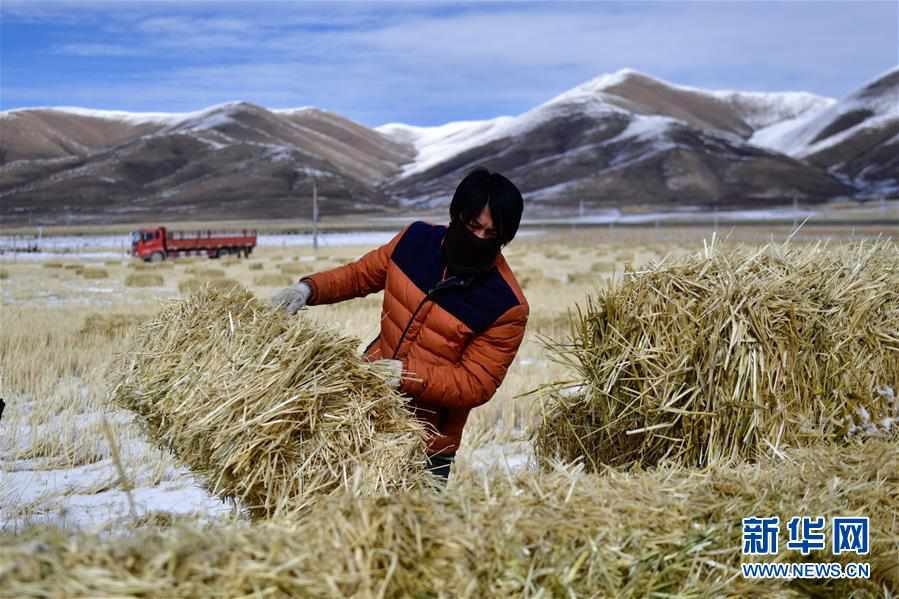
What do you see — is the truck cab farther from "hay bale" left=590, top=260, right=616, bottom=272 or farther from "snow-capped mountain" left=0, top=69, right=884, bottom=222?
"snow-capped mountain" left=0, top=69, right=884, bottom=222

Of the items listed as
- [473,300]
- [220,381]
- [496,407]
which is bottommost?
[496,407]

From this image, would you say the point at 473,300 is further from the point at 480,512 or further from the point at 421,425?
the point at 480,512

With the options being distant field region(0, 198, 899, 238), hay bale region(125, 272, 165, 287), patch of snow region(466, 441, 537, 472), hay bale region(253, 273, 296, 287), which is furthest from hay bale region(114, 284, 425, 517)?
distant field region(0, 198, 899, 238)

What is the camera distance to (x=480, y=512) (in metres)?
2.54

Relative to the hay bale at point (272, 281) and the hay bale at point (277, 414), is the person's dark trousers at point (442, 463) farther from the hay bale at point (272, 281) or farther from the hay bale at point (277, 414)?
the hay bale at point (272, 281)

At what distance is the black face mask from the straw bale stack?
1194mm

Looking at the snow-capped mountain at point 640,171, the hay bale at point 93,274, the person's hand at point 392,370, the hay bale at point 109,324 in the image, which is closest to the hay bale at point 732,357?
the person's hand at point 392,370

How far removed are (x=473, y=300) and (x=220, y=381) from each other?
1164 millimetres

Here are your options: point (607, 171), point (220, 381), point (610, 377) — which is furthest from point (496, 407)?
point (607, 171)

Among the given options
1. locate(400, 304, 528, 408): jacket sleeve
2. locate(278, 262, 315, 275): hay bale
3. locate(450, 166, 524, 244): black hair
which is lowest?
locate(278, 262, 315, 275): hay bale

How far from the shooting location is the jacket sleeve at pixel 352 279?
415cm

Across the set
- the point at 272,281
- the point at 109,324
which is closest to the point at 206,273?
the point at 272,281

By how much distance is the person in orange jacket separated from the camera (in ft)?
12.4

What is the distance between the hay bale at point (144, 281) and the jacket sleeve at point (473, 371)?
17397 millimetres
